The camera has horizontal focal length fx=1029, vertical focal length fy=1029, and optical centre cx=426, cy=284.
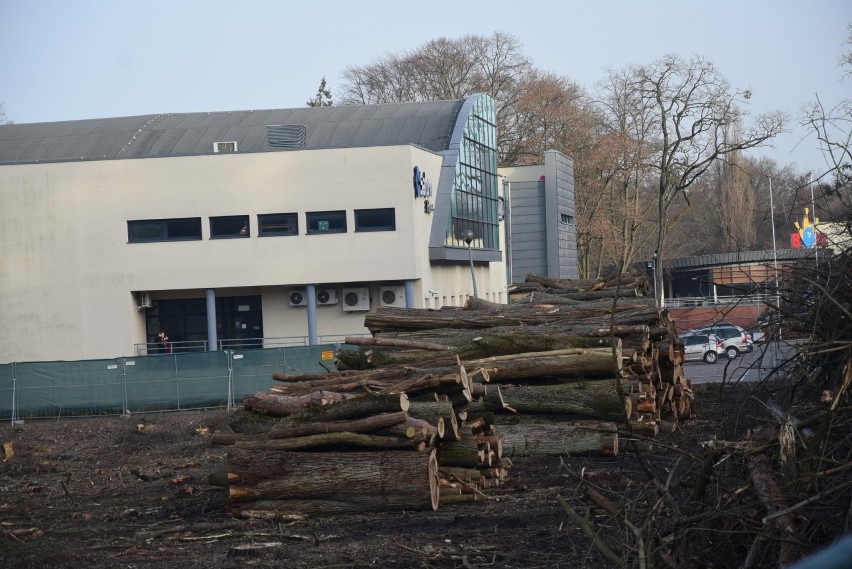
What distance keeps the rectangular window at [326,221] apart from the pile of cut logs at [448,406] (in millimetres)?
18488

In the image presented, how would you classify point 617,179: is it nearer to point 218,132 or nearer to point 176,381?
point 218,132

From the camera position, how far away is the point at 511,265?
184ft

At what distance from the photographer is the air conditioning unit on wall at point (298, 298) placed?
3869cm

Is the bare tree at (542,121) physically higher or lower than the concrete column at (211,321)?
higher

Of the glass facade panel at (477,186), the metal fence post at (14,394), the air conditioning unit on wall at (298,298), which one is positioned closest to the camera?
the metal fence post at (14,394)

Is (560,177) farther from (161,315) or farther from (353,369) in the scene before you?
(353,369)

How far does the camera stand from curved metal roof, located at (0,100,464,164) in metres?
43.2

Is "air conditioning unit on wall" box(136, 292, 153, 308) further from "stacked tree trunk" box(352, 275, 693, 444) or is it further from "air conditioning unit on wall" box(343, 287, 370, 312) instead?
"stacked tree trunk" box(352, 275, 693, 444)

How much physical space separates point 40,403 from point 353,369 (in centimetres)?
1484

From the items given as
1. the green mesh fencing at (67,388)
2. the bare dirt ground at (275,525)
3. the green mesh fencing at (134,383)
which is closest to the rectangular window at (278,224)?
the green mesh fencing at (134,383)

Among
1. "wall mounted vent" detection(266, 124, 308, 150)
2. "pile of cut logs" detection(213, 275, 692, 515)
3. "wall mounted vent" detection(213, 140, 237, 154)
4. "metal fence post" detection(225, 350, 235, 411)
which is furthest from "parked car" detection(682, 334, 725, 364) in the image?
"wall mounted vent" detection(213, 140, 237, 154)

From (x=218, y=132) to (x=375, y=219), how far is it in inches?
391

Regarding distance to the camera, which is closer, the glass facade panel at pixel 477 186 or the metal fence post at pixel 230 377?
the metal fence post at pixel 230 377

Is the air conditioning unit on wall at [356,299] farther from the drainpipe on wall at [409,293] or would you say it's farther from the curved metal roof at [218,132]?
the curved metal roof at [218,132]
